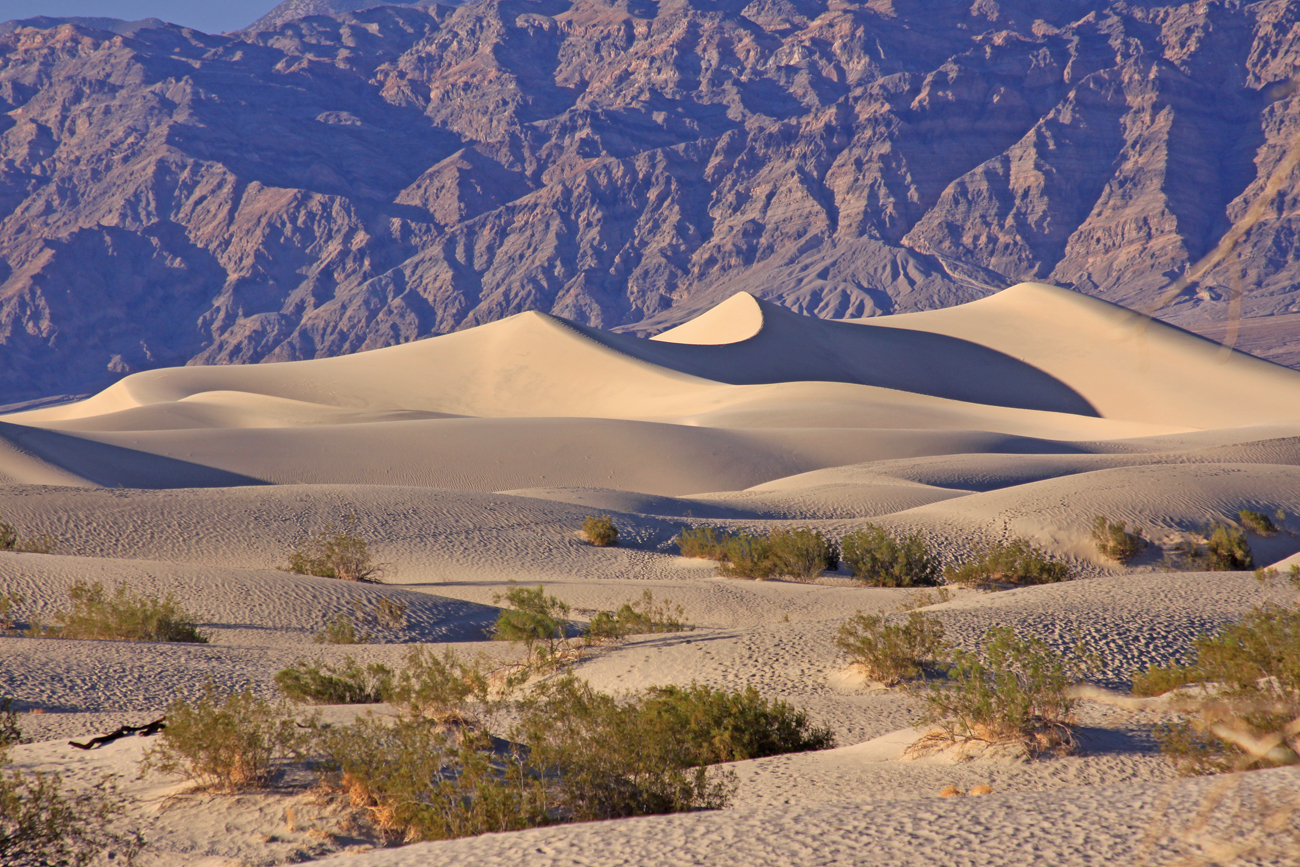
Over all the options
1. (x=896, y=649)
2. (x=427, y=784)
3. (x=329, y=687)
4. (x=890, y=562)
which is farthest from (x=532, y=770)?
(x=890, y=562)

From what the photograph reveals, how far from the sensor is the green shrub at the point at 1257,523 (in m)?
15.9

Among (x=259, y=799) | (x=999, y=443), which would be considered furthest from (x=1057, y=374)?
(x=259, y=799)

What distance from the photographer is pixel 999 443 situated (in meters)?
32.4

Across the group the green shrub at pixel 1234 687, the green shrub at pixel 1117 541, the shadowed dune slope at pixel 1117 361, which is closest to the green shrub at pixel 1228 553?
the green shrub at pixel 1117 541

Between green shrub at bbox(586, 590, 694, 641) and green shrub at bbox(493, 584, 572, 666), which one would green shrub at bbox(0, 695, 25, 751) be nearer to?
green shrub at bbox(493, 584, 572, 666)

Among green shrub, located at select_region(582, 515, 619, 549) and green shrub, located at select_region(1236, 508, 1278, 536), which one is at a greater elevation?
green shrub, located at select_region(1236, 508, 1278, 536)

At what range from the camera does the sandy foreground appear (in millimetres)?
3658

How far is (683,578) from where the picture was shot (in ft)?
48.1

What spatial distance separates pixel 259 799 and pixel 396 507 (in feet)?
40.8

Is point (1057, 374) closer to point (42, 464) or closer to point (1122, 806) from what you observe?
Result: point (42, 464)

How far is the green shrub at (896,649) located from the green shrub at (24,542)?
11300mm

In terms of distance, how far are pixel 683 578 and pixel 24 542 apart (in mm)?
9070

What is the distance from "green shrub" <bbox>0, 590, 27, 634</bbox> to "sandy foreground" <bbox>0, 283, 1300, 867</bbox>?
11 centimetres

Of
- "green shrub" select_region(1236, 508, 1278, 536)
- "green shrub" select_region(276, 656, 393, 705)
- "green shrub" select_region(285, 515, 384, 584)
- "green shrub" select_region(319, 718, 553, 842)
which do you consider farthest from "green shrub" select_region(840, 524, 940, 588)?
"green shrub" select_region(319, 718, 553, 842)
